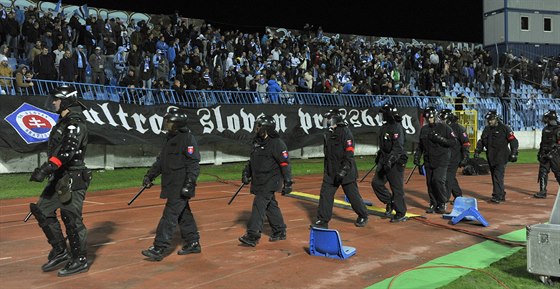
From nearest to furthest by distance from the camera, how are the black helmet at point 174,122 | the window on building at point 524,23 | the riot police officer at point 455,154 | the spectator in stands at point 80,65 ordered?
the black helmet at point 174,122, the riot police officer at point 455,154, the spectator in stands at point 80,65, the window on building at point 524,23

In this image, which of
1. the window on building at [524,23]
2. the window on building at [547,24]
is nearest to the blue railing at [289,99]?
the window on building at [524,23]

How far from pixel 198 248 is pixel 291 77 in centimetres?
1785

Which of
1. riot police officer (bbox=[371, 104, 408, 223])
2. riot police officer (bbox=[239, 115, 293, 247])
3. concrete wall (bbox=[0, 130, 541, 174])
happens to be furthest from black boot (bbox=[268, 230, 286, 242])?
concrete wall (bbox=[0, 130, 541, 174])

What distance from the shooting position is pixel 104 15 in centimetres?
2700

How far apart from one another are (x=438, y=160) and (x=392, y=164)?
148 cm

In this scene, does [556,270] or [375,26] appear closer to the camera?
[556,270]

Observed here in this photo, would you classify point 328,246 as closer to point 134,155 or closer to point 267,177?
point 267,177

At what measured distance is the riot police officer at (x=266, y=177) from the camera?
→ 8.28m

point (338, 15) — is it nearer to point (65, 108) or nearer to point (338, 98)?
point (338, 98)

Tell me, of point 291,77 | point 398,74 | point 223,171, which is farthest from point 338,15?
point 223,171

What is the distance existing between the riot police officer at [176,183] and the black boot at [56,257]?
38.7 inches

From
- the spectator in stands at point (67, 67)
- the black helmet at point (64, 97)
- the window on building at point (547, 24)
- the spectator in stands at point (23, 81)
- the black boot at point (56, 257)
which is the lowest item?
the black boot at point (56, 257)

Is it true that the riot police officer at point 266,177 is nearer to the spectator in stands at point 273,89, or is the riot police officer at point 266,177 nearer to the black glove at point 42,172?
the black glove at point 42,172

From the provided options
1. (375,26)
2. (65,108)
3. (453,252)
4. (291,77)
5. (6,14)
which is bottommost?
(453,252)
